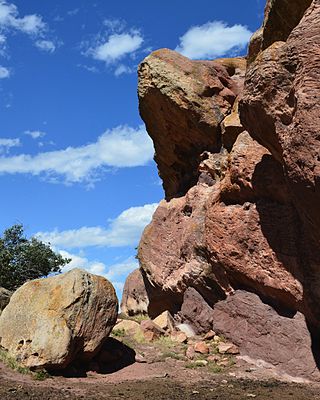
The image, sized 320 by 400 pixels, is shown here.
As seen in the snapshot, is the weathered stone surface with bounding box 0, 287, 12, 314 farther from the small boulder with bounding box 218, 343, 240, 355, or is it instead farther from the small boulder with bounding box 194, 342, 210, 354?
the small boulder with bounding box 218, 343, 240, 355

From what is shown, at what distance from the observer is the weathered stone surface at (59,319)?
16219 mm

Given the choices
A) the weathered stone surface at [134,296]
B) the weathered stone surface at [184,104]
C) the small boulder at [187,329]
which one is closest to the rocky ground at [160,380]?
the small boulder at [187,329]

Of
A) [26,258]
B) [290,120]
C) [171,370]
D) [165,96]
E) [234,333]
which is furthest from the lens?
[26,258]

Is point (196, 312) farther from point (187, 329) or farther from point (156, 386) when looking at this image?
point (156, 386)

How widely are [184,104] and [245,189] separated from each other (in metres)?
7.23

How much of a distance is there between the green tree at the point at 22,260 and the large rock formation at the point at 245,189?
1475 cm

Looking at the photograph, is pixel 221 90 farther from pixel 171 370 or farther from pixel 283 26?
pixel 171 370

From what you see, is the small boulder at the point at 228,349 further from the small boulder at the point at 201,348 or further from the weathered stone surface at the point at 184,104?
the weathered stone surface at the point at 184,104

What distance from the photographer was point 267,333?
59.4 ft

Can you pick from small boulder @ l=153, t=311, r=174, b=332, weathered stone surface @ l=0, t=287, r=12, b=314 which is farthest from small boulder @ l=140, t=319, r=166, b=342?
weathered stone surface @ l=0, t=287, r=12, b=314

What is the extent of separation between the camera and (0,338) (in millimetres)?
17344

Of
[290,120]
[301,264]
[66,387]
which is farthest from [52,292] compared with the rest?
[290,120]

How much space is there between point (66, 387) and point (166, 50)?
1815 cm

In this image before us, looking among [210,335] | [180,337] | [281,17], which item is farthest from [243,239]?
[281,17]
